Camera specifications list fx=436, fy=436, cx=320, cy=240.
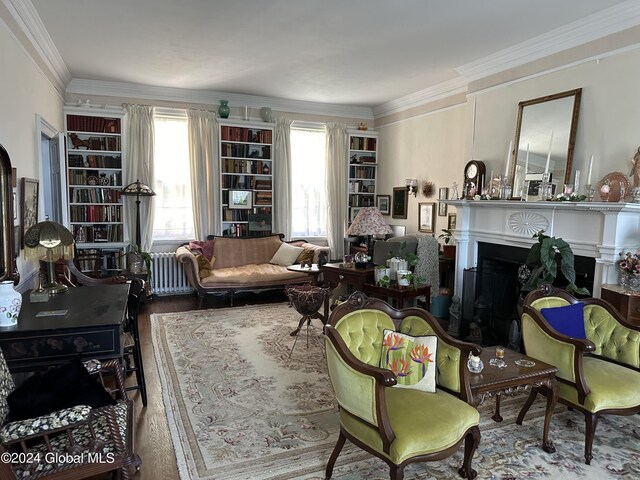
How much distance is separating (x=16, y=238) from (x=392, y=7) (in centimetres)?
356

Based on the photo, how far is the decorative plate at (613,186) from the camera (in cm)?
358

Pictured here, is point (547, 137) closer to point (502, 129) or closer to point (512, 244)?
point (502, 129)

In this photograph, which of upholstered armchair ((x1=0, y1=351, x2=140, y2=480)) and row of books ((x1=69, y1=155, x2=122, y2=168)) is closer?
upholstered armchair ((x1=0, y1=351, x2=140, y2=480))

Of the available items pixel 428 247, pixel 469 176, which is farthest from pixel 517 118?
pixel 428 247

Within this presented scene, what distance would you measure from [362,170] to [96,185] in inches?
171

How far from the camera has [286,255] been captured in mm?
6945

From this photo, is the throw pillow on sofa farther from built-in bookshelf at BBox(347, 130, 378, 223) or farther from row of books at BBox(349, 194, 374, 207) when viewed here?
row of books at BBox(349, 194, 374, 207)

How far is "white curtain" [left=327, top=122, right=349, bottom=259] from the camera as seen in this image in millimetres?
7605

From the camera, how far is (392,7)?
12.0ft

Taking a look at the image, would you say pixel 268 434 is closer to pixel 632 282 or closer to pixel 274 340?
pixel 274 340

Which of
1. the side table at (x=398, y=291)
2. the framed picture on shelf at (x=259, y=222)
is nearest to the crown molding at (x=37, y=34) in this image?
the framed picture on shelf at (x=259, y=222)

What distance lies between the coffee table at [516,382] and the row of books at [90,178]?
567 centimetres

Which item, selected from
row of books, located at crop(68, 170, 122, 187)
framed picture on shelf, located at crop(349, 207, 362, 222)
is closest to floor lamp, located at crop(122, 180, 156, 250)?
row of books, located at crop(68, 170, 122, 187)

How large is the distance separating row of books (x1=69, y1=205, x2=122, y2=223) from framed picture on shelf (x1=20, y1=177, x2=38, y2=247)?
7.10 feet
